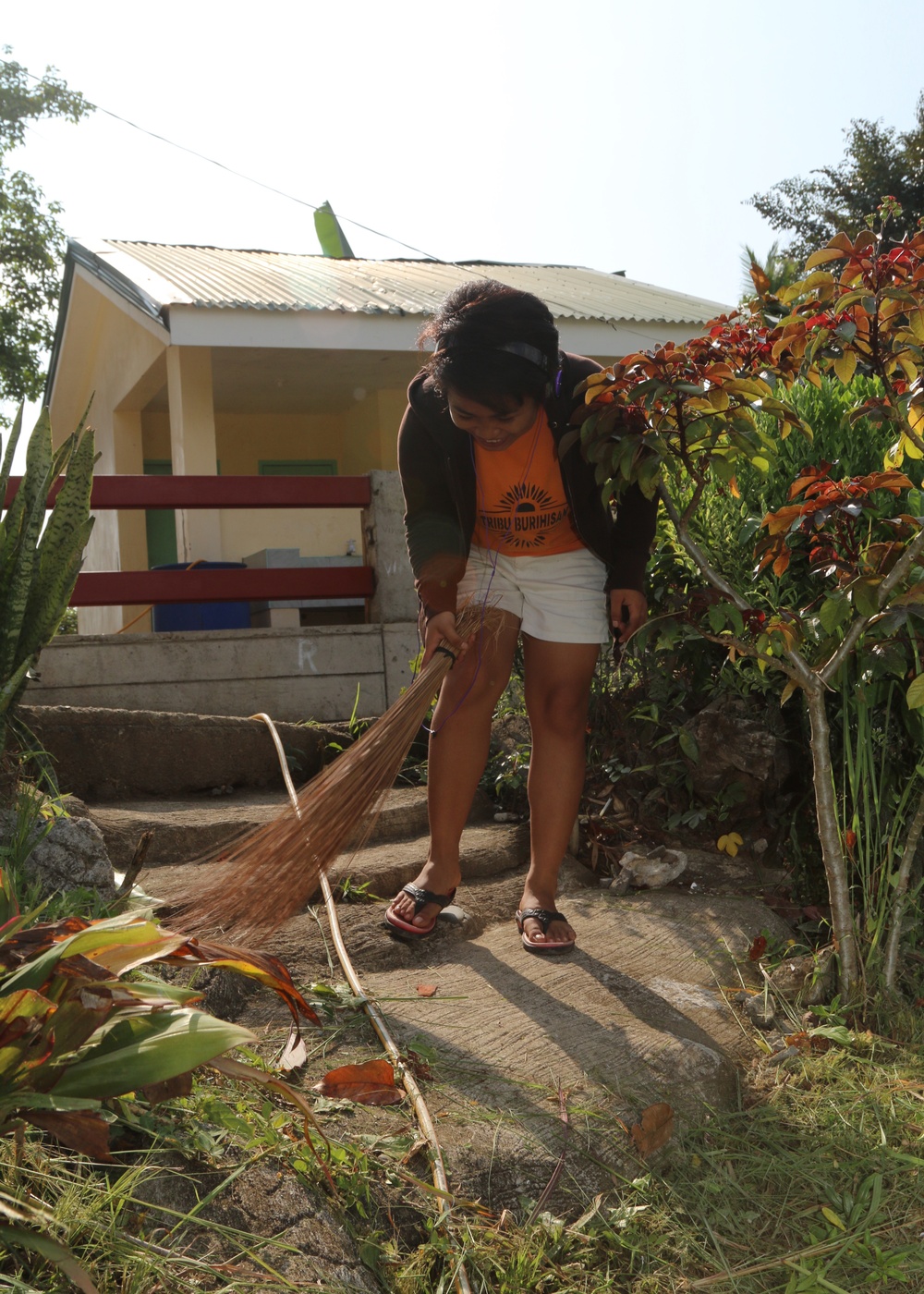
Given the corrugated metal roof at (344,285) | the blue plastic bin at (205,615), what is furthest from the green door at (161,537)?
the blue plastic bin at (205,615)

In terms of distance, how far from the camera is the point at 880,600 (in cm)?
233

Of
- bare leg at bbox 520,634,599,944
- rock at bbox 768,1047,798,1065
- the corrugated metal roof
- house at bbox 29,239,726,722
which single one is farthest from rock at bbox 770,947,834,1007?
the corrugated metal roof

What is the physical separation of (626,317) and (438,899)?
757 centimetres

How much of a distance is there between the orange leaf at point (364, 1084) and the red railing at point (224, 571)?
144 inches

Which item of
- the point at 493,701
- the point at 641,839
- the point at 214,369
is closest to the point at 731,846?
the point at 641,839

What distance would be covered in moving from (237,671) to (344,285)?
567 centimetres

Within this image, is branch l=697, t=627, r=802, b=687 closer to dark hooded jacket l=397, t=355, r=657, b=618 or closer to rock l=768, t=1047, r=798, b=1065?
dark hooded jacket l=397, t=355, r=657, b=618

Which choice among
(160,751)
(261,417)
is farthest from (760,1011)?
(261,417)

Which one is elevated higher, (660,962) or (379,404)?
(379,404)

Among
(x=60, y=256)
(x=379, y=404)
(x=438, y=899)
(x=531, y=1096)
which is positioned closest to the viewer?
(x=531, y=1096)

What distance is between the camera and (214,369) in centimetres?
990

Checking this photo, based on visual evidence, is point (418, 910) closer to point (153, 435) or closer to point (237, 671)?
point (237, 671)

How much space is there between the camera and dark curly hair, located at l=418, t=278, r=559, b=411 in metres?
2.36

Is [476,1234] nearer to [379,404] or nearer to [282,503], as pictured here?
[282,503]
